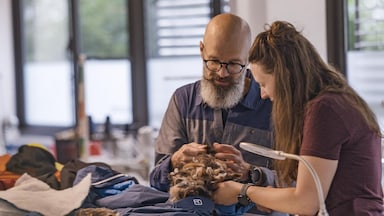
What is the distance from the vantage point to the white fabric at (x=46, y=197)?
1.86 metres

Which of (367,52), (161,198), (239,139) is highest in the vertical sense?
(367,52)

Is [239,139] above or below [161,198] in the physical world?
above

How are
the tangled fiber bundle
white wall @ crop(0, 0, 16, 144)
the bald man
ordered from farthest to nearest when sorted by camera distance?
white wall @ crop(0, 0, 16, 144)
the bald man
the tangled fiber bundle

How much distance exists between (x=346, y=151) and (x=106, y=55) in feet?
10.1

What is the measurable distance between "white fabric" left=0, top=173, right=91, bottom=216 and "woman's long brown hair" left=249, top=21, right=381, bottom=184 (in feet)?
2.16

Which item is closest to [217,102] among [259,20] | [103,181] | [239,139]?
[239,139]

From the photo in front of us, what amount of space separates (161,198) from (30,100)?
3301 mm

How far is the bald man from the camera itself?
2016mm

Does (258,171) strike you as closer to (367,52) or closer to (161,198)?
(161,198)

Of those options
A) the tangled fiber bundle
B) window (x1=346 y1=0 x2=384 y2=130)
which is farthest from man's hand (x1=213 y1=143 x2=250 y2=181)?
window (x1=346 y1=0 x2=384 y2=130)

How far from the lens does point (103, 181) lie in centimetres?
206

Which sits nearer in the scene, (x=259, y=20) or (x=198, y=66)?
(x=259, y=20)

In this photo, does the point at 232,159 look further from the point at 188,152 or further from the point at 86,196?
the point at 86,196

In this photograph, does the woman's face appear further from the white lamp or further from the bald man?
the bald man
